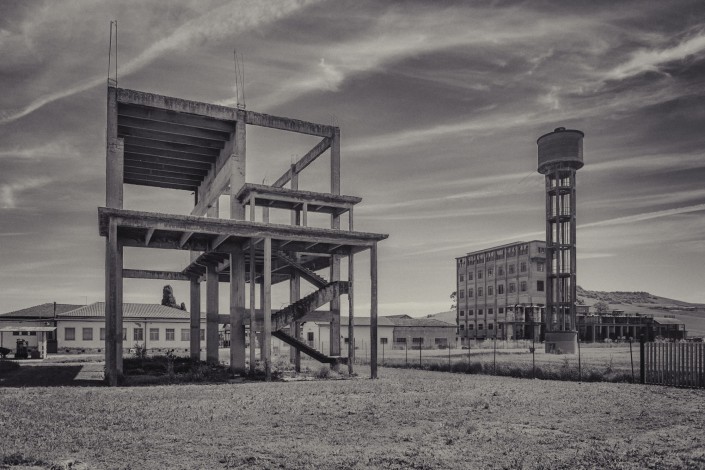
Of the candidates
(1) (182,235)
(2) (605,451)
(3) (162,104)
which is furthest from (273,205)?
(2) (605,451)

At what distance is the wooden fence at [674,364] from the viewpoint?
2115 cm

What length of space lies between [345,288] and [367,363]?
12192 millimetres

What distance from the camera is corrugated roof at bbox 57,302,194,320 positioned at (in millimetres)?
61281

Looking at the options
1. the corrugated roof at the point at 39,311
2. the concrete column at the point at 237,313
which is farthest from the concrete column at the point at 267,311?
the corrugated roof at the point at 39,311

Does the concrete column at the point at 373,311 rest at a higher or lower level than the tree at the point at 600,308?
higher

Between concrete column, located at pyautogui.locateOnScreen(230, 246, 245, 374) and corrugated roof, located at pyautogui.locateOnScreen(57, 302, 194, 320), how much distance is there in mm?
38031

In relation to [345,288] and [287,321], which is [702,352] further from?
[287,321]

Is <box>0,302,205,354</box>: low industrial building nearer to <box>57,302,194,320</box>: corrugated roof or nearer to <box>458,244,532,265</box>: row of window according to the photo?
<box>57,302,194,320</box>: corrugated roof

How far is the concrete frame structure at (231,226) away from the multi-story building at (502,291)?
64736 mm

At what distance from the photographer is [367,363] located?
37312mm

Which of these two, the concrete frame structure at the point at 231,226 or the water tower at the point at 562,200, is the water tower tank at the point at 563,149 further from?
the concrete frame structure at the point at 231,226

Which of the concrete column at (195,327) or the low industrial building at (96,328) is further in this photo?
the low industrial building at (96,328)

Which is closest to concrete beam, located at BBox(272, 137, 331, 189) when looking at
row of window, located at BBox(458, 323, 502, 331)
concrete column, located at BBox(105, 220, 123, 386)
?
concrete column, located at BBox(105, 220, 123, 386)

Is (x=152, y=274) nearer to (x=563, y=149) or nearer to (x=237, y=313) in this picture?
(x=237, y=313)
